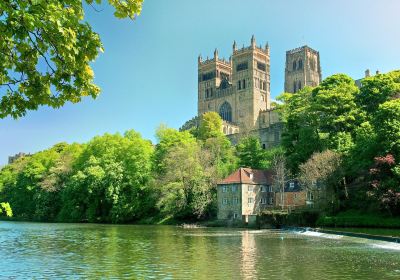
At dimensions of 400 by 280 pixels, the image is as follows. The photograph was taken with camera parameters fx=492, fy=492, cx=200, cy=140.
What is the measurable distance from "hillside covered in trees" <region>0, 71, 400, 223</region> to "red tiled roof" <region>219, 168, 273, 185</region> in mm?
3884

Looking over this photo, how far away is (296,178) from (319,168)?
10.2 metres

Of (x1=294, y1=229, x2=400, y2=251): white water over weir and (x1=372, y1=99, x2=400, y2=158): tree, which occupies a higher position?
(x1=372, y1=99, x2=400, y2=158): tree

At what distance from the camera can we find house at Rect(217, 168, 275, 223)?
2985 inches

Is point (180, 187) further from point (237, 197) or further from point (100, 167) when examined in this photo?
point (100, 167)

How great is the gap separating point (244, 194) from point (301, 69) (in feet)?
305

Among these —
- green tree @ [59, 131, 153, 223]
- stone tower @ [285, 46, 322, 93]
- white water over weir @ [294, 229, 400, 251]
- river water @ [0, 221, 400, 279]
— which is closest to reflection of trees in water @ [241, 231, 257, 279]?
river water @ [0, 221, 400, 279]

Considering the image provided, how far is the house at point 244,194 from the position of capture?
75.8 metres

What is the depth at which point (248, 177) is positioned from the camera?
257 ft

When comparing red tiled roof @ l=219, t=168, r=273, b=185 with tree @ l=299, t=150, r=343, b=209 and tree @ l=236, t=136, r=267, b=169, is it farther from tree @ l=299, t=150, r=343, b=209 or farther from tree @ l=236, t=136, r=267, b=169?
tree @ l=299, t=150, r=343, b=209

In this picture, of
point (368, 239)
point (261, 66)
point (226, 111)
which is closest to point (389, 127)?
point (368, 239)

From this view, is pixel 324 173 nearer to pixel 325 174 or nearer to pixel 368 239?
pixel 325 174

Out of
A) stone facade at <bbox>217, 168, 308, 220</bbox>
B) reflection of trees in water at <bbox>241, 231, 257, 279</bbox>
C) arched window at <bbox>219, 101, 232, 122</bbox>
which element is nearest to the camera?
reflection of trees in water at <bbox>241, 231, 257, 279</bbox>

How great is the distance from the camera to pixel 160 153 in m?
89.8

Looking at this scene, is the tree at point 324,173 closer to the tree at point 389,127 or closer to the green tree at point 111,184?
the tree at point 389,127
